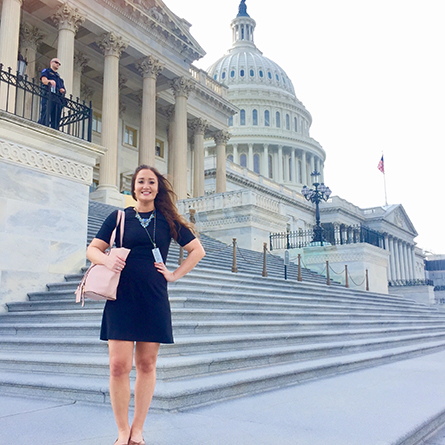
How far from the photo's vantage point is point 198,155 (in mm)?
35531

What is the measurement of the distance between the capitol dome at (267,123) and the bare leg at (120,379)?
8697 centimetres

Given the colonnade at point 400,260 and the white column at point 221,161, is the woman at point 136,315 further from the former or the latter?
the colonnade at point 400,260

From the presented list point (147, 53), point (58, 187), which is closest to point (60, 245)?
point (58, 187)

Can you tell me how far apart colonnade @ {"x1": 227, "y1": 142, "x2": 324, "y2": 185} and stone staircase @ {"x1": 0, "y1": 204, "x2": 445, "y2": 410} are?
80.0 m

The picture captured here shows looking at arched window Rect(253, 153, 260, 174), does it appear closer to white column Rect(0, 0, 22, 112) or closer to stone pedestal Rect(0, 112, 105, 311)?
white column Rect(0, 0, 22, 112)

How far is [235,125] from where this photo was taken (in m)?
94.9

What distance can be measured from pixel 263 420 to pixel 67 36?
886 inches

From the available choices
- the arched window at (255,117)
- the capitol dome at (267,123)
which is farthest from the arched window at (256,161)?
the arched window at (255,117)

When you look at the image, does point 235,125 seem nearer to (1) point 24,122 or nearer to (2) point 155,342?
(1) point 24,122

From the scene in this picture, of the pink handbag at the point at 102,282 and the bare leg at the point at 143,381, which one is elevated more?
the pink handbag at the point at 102,282

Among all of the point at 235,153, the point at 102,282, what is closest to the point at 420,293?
the point at 102,282

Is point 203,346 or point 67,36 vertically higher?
point 67,36

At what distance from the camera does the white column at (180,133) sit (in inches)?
1182

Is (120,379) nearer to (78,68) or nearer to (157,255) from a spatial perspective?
(157,255)
